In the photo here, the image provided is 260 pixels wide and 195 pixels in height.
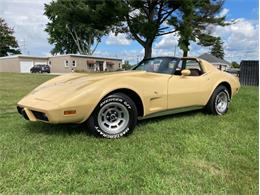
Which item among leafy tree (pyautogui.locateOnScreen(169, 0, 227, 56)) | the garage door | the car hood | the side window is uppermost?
leafy tree (pyautogui.locateOnScreen(169, 0, 227, 56))

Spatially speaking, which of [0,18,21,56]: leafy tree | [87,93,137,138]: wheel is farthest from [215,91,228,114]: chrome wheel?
[0,18,21,56]: leafy tree

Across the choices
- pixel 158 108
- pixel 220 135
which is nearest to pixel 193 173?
pixel 220 135

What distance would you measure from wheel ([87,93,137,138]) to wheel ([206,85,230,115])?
2.07 m

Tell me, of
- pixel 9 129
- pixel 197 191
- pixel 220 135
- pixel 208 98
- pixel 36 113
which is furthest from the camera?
pixel 208 98

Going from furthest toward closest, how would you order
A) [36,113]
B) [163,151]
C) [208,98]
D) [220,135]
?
[208,98] < [220,135] < [36,113] < [163,151]

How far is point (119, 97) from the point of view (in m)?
4.05

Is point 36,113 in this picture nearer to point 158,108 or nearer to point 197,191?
point 158,108

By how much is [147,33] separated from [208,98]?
10.6 meters

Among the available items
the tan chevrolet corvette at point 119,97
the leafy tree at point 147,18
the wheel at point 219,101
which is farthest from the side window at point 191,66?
the leafy tree at point 147,18

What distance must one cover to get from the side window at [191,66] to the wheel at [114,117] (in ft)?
4.90

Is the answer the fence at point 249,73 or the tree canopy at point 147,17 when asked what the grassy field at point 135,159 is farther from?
the fence at point 249,73

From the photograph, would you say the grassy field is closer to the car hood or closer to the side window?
the car hood

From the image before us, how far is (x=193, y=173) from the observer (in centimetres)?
287

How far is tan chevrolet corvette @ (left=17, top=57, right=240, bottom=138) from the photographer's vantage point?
12.3 feet
